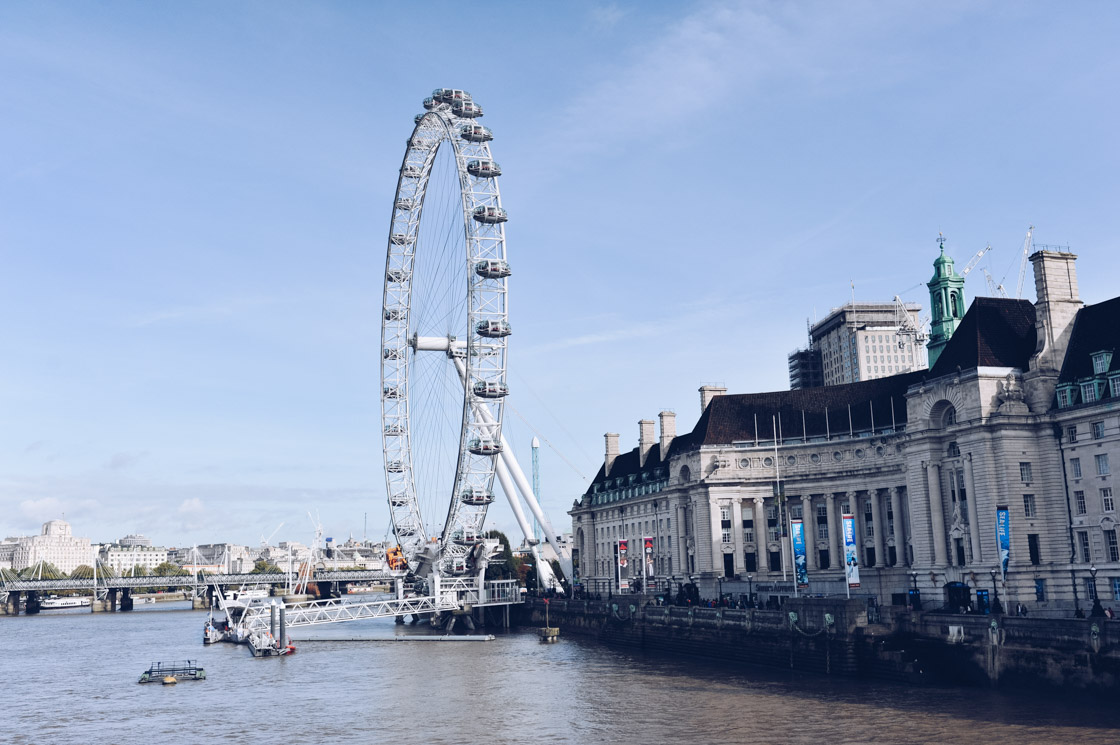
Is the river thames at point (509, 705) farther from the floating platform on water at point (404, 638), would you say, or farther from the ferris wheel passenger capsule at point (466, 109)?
the ferris wheel passenger capsule at point (466, 109)

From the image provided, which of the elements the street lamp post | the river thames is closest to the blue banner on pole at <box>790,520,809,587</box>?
the river thames

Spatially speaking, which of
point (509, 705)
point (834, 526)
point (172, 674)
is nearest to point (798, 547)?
point (509, 705)

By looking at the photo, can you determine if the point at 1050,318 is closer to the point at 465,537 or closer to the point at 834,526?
the point at 834,526

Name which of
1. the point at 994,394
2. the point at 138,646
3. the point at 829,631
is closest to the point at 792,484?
the point at 994,394

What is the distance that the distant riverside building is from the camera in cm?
6762

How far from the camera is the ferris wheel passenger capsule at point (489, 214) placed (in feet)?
320

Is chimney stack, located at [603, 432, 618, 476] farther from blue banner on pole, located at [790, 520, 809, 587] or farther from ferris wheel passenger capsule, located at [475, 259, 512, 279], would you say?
blue banner on pole, located at [790, 520, 809, 587]

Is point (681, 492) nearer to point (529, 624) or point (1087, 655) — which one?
point (529, 624)

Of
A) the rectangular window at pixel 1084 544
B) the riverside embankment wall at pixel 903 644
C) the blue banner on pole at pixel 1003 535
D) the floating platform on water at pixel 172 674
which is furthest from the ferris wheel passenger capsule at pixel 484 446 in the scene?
the rectangular window at pixel 1084 544

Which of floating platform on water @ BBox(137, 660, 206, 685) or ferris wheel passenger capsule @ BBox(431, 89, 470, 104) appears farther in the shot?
ferris wheel passenger capsule @ BBox(431, 89, 470, 104)

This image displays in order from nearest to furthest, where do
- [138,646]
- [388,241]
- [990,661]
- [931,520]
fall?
[990,661] < [931,520] < [138,646] < [388,241]

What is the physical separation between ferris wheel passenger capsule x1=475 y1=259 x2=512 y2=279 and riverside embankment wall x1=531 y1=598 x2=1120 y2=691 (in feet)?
113

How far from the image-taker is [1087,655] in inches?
1922

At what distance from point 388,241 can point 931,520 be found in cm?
6300
